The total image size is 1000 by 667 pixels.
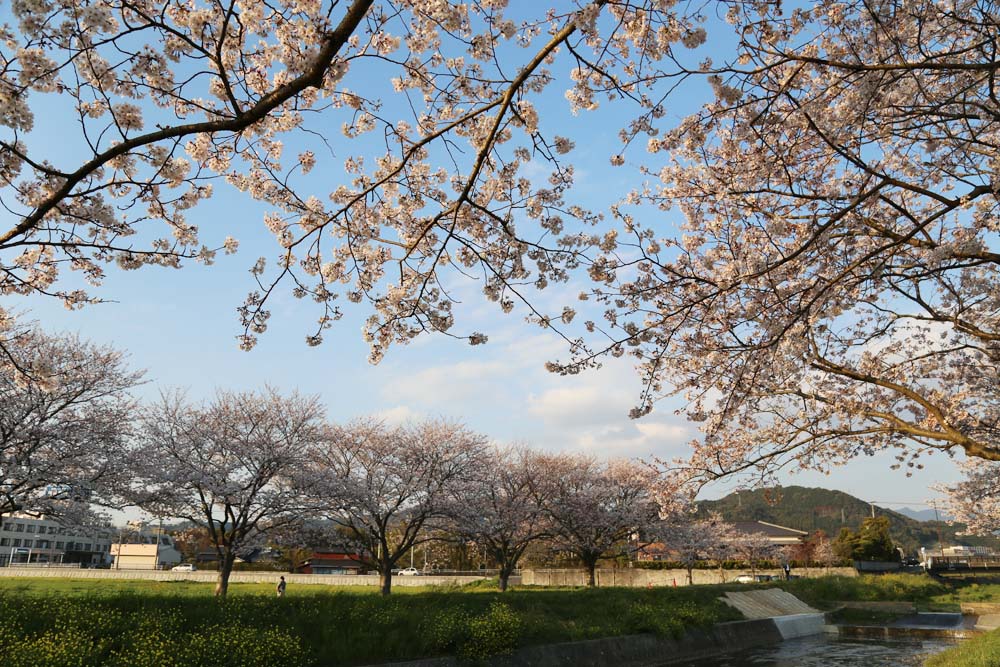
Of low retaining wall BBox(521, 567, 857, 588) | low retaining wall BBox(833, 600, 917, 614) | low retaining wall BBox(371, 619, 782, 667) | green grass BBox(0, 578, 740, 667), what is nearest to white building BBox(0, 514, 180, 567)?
low retaining wall BBox(521, 567, 857, 588)

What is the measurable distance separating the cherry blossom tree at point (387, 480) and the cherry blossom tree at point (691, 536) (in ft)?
41.0

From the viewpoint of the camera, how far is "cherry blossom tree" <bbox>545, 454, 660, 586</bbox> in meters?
34.4

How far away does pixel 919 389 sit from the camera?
11.9 metres

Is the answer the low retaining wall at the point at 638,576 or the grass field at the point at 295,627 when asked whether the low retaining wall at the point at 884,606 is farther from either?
the low retaining wall at the point at 638,576

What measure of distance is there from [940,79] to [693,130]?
3.02 meters

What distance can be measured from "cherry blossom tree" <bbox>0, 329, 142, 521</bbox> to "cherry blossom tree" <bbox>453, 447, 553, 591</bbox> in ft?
49.4

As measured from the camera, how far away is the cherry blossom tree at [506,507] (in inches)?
1223

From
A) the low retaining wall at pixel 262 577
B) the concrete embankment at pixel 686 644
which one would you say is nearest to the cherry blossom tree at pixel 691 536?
the concrete embankment at pixel 686 644

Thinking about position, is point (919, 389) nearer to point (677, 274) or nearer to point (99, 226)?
point (677, 274)

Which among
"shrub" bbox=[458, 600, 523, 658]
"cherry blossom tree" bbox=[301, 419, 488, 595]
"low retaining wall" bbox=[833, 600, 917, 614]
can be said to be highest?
"cherry blossom tree" bbox=[301, 419, 488, 595]

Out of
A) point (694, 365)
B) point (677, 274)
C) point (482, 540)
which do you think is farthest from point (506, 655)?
point (482, 540)

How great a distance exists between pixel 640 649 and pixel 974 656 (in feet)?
20.7

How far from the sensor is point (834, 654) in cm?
1571

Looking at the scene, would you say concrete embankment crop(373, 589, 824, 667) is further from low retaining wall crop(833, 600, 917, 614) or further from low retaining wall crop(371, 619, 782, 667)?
low retaining wall crop(833, 600, 917, 614)
